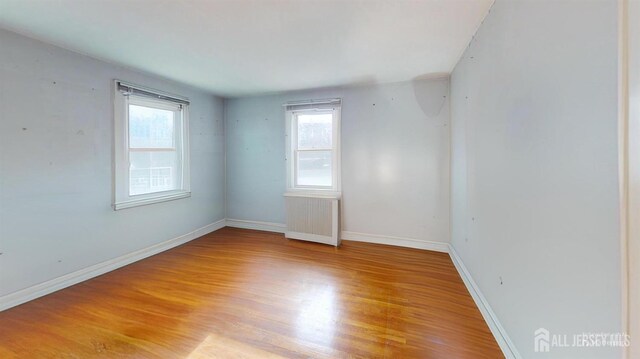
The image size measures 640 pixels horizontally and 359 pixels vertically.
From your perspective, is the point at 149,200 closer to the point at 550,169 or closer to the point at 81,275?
the point at 81,275

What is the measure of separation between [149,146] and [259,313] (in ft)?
8.92

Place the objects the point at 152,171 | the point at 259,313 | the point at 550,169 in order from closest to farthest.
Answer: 1. the point at 550,169
2. the point at 259,313
3. the point at 152,171

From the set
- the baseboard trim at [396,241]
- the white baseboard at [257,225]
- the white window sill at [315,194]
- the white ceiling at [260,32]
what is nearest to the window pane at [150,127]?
the white ceiling at [260,32]

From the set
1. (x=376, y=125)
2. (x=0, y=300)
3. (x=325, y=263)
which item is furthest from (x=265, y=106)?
(x=0, y=300)

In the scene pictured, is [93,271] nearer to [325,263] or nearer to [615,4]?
[325,263]

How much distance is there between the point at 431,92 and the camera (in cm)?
346

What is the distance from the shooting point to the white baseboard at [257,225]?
14.6ft

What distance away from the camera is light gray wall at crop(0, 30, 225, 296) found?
2.15 m

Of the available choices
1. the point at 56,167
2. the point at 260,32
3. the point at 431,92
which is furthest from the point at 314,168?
the point at 56,167

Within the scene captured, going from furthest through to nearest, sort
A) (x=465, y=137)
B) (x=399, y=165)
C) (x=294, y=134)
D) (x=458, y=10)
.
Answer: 1. (x=294, y=134)
2. (x=399, y=165)
3. (x=465, y=137)
4. (x=458, y=10)

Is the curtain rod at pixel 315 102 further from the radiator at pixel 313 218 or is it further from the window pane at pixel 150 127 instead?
the window pane at pixel 150 127

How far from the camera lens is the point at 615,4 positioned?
2.67ft

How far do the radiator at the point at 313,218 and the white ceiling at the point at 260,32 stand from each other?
1.86 m

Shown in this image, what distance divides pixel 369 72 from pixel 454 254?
2556 millimetres
